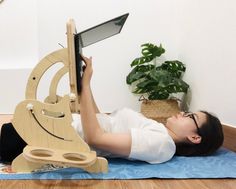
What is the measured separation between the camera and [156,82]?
2.32m

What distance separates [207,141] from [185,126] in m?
0.11

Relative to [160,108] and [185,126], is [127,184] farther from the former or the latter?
[160,108]

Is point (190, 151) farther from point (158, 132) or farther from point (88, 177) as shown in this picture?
point (88, 177)

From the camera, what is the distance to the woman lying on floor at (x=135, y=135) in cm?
114

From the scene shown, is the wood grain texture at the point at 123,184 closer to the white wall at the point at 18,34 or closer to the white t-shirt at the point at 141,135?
the white t-shirt at the point at 141,135

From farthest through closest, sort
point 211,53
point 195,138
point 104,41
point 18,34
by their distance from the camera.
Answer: point 18,34 < point 104,41 < point 211,53 < point 195,138

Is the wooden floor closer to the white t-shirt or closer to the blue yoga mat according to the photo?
the blue yoga mat

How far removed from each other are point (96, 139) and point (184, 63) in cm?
151

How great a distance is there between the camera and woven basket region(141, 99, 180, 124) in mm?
2309

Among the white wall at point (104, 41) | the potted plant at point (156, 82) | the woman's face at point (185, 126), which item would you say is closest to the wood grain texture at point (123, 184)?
the woman's face at point (185, 126)

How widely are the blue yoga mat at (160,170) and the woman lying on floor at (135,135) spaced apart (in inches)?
1.5

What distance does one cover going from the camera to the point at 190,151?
1.35 metres

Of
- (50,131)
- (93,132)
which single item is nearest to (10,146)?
(50,131)

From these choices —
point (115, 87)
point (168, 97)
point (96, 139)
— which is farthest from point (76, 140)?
point (115, 87)
